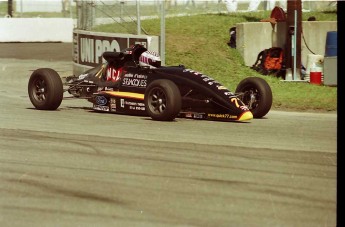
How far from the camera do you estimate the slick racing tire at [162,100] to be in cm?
1249

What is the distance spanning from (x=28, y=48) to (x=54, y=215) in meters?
28.1

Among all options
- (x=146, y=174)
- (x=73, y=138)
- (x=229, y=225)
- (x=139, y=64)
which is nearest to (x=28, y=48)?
(x=139, y=64)

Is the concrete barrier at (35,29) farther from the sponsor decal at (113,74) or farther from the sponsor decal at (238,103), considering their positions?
the sponsor decal at (238,103)

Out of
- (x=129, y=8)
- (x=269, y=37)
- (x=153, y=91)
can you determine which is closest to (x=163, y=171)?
(x=153, y=91)

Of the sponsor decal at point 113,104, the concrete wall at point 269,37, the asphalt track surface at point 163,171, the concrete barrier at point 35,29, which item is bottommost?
the asphalt track surface at point 163,171

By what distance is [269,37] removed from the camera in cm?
2336

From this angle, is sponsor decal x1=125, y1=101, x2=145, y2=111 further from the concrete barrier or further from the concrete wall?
the concrete barrier

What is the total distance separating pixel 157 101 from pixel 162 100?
0.11m

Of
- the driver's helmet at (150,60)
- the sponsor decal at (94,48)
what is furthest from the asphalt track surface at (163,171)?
the sponsor decal at (94,48)

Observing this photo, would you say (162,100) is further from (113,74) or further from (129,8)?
(129,8)

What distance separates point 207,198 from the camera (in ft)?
24.2

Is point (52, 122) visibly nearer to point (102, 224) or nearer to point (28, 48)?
point (102, 224)

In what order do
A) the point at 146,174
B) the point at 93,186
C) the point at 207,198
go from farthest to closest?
1. the point at 146,174
2. the point at 93,186
3. the point at 207,198

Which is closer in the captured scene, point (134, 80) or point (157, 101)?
point (157, 101)
